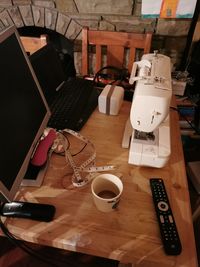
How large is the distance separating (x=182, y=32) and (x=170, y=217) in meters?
1.62

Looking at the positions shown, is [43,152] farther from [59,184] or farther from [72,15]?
[72,15]

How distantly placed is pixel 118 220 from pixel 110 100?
0.52 metres

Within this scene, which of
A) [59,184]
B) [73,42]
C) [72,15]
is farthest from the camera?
[73,42]

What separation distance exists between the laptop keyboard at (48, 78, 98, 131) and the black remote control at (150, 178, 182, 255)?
41 centimetres

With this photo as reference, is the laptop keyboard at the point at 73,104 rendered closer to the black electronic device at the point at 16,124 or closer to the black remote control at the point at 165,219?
the black electronic device at the point at 16,124

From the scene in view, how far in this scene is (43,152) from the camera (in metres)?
0.75

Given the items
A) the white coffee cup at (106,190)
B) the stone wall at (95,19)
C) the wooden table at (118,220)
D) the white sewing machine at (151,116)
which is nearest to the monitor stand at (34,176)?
the wooden table at (118,220)

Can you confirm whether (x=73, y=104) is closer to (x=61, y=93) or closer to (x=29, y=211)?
(x=61, y=93)

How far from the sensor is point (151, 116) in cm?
70

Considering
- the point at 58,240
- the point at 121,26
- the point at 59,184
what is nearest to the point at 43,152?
the point at 59,184

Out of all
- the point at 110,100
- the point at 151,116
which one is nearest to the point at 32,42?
the point at 110,100

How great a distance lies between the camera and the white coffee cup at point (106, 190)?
0.61 m

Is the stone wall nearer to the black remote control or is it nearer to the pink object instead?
the pink object

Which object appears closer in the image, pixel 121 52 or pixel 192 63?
pixel 121 52
